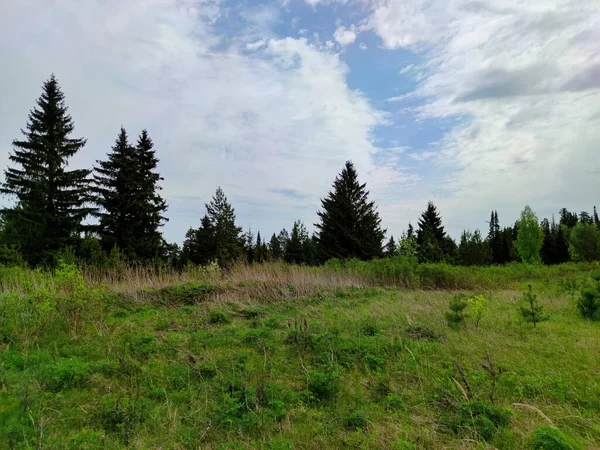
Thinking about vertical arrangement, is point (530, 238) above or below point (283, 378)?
above

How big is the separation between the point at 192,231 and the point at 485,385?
40.9m

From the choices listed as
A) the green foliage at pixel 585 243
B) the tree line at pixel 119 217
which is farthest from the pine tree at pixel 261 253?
the green foliage at pixel 585 243

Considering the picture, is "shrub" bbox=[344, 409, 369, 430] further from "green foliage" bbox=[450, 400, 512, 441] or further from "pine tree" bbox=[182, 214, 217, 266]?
"pine tree" bbox=[182, 214, 217, 266]

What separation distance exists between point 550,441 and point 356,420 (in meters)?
1.27

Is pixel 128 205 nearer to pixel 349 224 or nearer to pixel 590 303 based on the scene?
pixel 349 224

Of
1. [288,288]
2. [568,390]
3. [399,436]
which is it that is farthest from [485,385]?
[288,288]

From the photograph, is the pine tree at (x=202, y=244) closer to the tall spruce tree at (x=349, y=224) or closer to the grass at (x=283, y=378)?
the tall spruce tree at (x=349, y=224)

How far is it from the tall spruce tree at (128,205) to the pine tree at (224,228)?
1005 cm

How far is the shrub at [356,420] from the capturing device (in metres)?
2.90

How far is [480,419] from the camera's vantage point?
2.80 metres

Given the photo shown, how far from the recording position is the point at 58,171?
78.9 feet

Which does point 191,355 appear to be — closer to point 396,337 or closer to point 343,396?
point 343,396

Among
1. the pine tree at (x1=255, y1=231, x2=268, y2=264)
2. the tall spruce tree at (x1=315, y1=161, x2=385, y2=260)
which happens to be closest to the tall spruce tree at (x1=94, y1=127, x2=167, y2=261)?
the pine tree at (x1=255, y1=231, x2=268, y2=264)

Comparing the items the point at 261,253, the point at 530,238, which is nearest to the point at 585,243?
the point at 530,238
